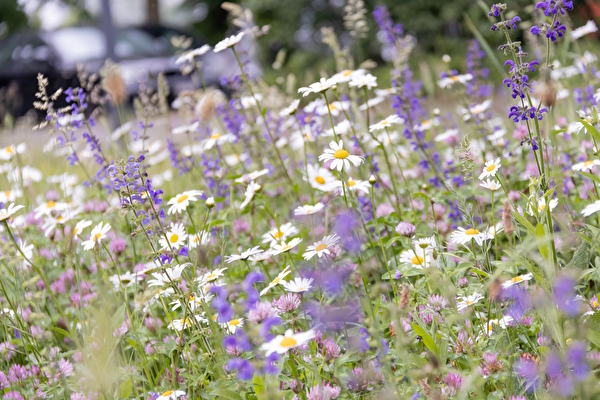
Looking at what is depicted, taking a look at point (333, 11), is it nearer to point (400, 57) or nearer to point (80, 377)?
point (400, 57)

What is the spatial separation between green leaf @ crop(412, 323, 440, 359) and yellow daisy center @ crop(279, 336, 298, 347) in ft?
1.05

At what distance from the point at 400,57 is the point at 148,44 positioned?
779cm

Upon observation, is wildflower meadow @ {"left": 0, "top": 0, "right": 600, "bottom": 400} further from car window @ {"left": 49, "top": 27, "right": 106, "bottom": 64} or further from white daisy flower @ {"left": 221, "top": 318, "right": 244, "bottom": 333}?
car window @ {"left": 49, "top": 27, "right": 106, "bottom": 64}

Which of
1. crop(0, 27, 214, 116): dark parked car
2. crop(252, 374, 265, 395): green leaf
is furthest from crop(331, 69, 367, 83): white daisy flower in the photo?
crop(0, 27, 214, 116): dark parked car

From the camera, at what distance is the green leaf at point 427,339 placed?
4.09 ft

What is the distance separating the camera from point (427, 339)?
1.26 metres

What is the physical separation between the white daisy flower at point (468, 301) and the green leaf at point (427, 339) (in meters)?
0.13

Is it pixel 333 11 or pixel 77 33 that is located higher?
pixel 77 33

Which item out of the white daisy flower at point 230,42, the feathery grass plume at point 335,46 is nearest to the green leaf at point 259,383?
the white daisy flower at point 230,42

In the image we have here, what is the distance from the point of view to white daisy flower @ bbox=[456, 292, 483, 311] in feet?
4.54

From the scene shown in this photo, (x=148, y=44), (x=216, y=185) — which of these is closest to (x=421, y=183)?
(x=216, y=185)

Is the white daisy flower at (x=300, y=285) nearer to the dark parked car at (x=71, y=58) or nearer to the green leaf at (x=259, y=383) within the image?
the green leaf at (x=259, y=383)

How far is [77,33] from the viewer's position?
9344 millimetres

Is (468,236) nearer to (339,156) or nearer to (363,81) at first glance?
(339,156)
